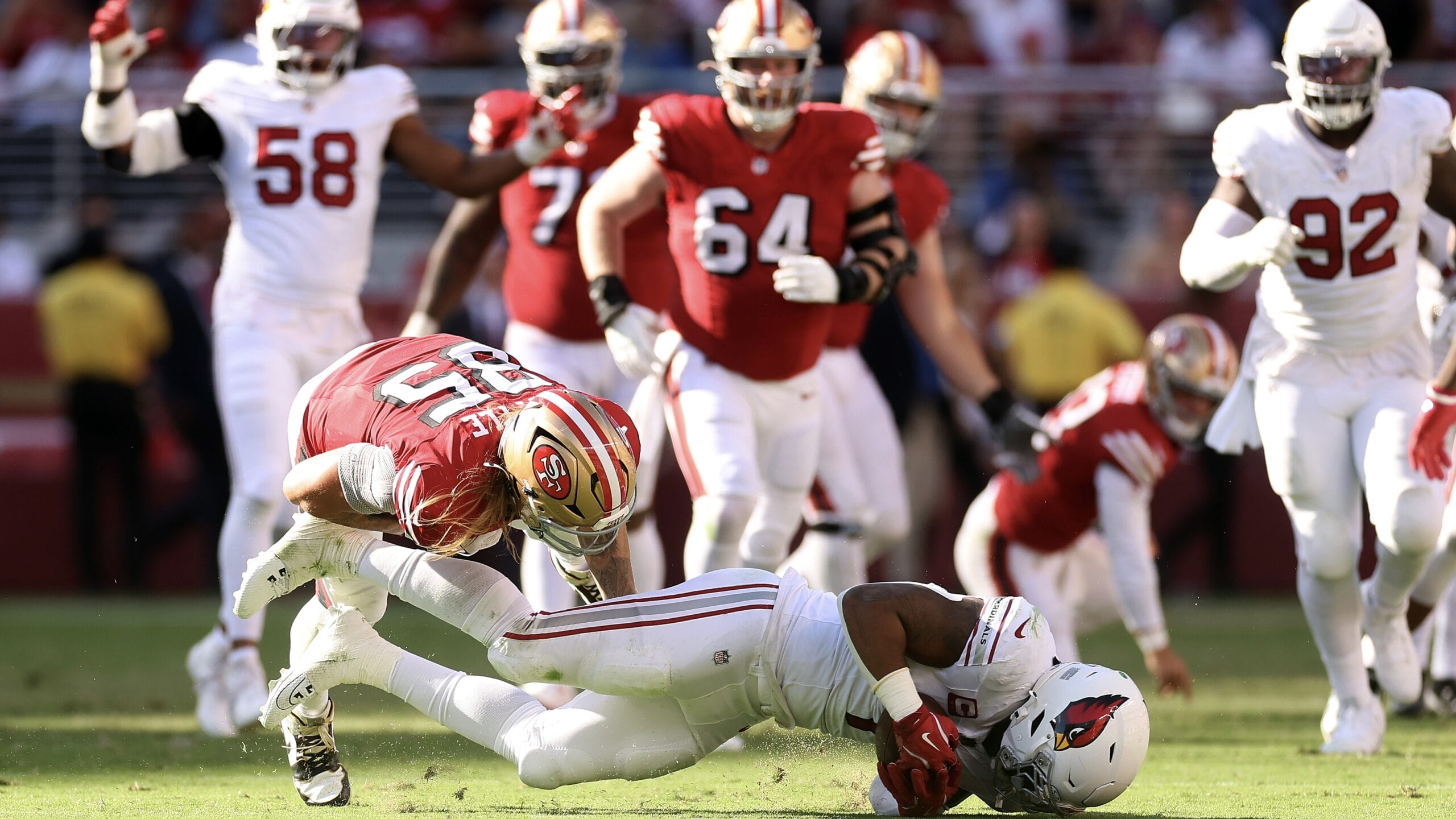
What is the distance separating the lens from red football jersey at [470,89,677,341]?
6516mm

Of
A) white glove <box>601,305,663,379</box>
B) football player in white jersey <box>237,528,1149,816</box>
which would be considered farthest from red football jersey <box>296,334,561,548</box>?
white glove <box>601,305,663,379</box>

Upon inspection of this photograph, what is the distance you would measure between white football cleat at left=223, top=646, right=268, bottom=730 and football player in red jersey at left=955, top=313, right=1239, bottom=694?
2638mm

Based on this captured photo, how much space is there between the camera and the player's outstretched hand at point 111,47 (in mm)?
5957

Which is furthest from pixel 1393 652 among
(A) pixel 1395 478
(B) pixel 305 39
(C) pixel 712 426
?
(B) pixel 305 39

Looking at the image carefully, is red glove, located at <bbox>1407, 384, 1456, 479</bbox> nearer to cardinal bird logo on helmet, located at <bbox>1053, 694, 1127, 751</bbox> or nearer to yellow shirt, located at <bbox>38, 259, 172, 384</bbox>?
cardinal bird logo on helmet, located at <bbox>1053, 694, 1127, 751</bbox>

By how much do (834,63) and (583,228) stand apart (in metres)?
6.50

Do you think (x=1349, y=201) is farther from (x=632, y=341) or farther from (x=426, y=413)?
Answer: (x=426, y=413)

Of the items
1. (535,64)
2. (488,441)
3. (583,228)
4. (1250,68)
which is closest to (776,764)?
(488,441)

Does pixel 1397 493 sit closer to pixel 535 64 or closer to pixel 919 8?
pixel 535 64

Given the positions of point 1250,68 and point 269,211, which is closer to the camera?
point 269,211

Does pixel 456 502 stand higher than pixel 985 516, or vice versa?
pixel 456 502

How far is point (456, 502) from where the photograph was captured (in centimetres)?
404

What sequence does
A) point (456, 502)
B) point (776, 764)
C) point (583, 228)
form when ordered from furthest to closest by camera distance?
point (583, 228)
point (776, 764)
point (456, 502)

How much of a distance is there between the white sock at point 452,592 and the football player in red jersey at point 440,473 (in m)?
0.07
